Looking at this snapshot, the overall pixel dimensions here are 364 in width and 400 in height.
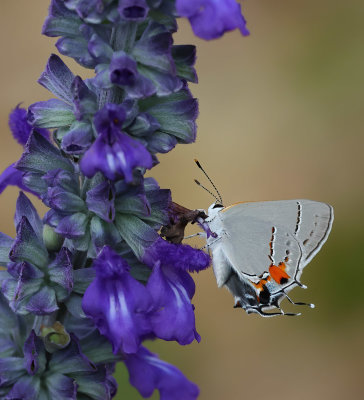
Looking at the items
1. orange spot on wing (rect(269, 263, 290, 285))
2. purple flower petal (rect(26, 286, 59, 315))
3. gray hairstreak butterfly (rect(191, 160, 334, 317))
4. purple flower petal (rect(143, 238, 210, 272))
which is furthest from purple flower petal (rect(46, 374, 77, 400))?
orange spot on wing (rect(269, 263, 290, 285))

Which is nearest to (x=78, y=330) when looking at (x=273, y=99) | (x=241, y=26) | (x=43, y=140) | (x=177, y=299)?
(x=177, y=299)

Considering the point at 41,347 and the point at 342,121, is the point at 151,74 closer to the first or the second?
the point at 41,347

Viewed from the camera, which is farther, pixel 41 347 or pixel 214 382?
pixel 214 382

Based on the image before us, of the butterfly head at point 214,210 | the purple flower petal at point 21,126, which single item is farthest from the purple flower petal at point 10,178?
the butterfly head at point 214,210

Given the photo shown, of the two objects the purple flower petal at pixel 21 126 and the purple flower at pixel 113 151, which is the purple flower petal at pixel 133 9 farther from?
the purple flower petal at pixel 21 126

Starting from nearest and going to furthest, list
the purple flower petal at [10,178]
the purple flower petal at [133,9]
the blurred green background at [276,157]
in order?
the purple flower petal at [133,9] < the purple flower petal at [10,178] < the blurred green background at [276,157]

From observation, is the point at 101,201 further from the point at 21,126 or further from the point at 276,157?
the point at 276,157

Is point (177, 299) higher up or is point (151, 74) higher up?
point (151, 74)
